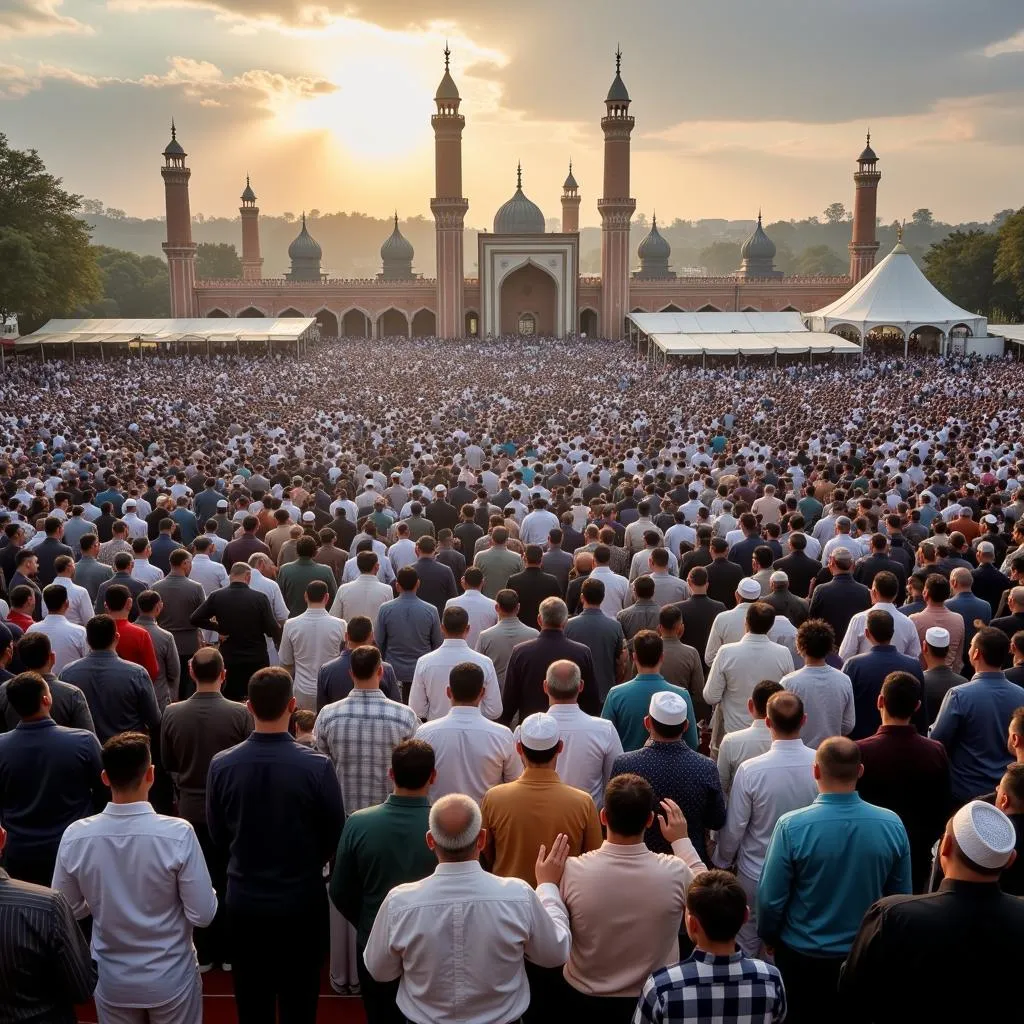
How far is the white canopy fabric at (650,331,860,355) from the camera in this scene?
37344 millimetres

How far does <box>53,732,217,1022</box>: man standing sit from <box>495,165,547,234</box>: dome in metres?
58.3

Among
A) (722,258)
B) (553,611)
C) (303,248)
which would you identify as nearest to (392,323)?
(303,248)

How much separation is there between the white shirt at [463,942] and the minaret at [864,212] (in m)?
57.7

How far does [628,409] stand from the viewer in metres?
23.6

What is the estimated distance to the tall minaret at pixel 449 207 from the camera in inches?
2148

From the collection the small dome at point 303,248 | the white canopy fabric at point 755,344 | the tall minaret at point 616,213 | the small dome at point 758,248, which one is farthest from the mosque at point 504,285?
the white canopy fabric at point 755,344

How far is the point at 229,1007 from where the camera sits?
4.34m

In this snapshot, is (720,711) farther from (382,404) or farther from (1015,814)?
(382,404)

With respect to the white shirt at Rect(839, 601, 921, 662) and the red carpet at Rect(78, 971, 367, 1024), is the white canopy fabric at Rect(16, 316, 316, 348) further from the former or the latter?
the red carpet at Rect(78, 971, 367, 1024)

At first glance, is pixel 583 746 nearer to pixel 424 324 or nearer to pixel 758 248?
pixel 424 324

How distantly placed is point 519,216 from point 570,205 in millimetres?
14100

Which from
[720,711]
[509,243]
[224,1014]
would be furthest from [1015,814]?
[509,243]

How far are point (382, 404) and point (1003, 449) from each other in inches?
572

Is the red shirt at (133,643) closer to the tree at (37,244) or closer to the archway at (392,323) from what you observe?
the tree at (37,244)
